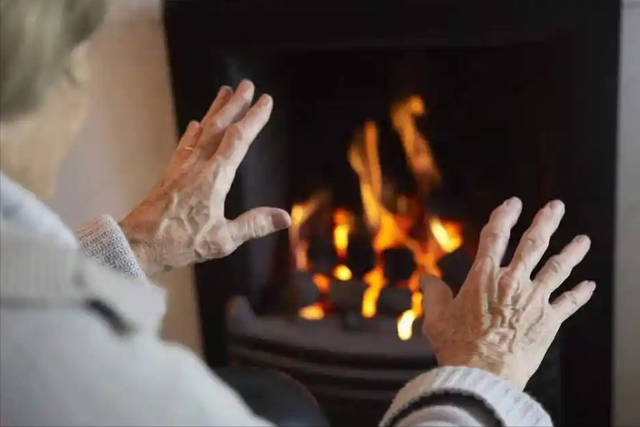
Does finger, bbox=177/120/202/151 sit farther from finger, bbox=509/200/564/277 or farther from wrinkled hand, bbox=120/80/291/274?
finger, bbox=509/200/564/277

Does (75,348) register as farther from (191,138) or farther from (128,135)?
(128,135)

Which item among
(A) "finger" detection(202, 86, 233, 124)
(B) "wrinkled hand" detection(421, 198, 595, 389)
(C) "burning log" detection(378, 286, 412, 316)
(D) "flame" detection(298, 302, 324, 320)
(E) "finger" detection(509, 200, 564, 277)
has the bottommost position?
(D) "flame" detection(298, 302, 324, 320)

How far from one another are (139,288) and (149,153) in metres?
1.27

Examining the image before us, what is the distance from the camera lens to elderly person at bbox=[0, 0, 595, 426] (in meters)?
0.58

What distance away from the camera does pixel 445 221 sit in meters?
1.87

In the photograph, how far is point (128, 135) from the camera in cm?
186

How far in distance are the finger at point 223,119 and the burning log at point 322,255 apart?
2.49ft

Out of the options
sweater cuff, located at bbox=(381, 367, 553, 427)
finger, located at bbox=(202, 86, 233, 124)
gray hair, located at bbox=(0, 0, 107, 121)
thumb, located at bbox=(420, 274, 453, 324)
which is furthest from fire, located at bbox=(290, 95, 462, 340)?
gray hair, located at bbox=(0, 0, 107, 121)

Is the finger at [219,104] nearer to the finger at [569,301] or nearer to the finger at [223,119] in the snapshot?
the finger at [223,119]

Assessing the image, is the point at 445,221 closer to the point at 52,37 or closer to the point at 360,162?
the point at 360,162

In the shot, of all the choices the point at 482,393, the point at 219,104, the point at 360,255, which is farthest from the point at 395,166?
the point at 482,393

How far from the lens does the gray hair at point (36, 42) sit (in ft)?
2.13

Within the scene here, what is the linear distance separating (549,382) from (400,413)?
985mm

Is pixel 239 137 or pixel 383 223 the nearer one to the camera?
pixel 239 137
